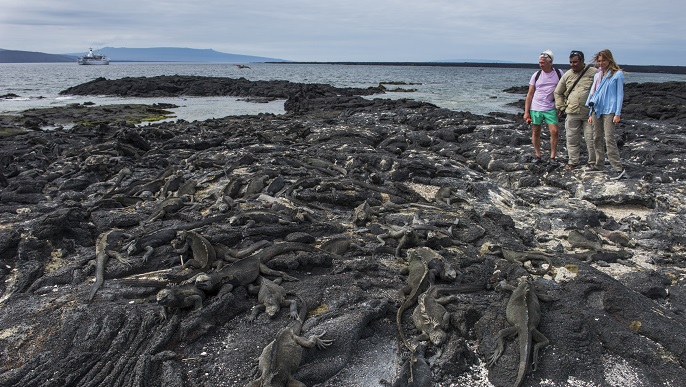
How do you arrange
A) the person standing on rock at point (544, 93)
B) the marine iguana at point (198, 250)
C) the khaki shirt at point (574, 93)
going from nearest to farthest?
1. the marine iguana at point (198, 250)
2. the khaki shirt at point (574, 93)
3. the person standing on rock at point (544, 93)

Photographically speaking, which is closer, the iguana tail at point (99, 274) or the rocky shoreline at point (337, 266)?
the rocky shoreline at point (337, 266)

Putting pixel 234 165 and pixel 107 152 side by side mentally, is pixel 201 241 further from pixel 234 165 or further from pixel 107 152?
pixel 107 152

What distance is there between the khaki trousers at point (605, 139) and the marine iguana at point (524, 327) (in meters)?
6.47

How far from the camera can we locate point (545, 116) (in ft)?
36.3

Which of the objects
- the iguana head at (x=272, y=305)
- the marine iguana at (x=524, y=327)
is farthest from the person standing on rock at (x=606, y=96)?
the iguana head at (x=272, y=305)

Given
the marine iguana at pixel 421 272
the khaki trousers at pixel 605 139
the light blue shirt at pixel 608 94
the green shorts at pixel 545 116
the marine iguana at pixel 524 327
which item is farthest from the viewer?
the green shorts at pixel 545 116

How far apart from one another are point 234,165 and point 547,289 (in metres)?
8.65

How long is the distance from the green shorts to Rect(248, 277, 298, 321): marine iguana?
27.2ft

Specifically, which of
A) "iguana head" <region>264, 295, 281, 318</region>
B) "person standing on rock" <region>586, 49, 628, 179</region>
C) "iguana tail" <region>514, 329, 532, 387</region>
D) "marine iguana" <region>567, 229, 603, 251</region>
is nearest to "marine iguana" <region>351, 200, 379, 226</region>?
"iguana head" <region>264, 295, 281, 318</region>

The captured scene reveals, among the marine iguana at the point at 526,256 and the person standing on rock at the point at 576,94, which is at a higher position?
the person standing on rock at the point at 576,94

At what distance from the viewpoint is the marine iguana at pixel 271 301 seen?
5191mm

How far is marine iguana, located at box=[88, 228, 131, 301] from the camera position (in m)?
5.81

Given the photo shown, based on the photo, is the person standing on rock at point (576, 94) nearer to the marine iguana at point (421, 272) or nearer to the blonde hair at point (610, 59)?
the blonde hair at point (610, 59)

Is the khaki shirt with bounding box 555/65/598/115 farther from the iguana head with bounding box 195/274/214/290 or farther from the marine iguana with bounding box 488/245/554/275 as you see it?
the iguana head with bounding box 195/274/214/290
